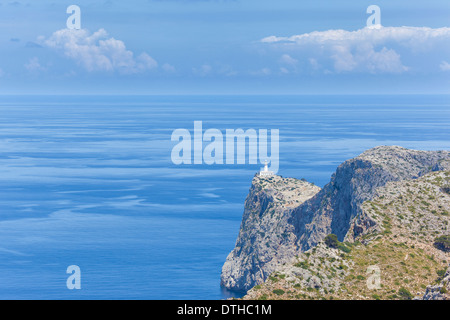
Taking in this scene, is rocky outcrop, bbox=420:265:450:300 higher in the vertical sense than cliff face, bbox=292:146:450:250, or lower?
lower

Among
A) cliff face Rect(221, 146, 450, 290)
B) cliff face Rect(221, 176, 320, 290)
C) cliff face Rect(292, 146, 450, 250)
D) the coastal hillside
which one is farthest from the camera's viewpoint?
cliff face Rect(221, 176, 320, 290)

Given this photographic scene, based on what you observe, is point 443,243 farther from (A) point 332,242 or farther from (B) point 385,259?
(A) point 332,242

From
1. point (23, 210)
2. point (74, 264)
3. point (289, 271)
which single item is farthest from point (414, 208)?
point (23, 210)

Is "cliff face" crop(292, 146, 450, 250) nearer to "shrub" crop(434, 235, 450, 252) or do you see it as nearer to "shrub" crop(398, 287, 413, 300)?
"shrub" crop(434, 235, 450, 252)

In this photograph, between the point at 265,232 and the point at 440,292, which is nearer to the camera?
the point at 440,292

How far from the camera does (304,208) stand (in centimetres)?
10631

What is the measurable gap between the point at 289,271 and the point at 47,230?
4923 inches

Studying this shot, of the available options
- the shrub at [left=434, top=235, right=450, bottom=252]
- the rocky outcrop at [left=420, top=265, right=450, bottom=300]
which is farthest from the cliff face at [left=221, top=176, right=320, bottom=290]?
the rocky outcrop at [left=420, top=265, right=450, bottom=300]

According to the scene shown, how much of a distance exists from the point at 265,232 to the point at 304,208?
9.45 metres

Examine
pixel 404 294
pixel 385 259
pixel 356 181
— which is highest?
pixel 356 181

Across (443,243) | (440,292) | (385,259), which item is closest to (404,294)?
(385,259)

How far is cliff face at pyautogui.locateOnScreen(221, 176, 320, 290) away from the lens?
109m

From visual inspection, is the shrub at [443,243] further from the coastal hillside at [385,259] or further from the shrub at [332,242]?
the shrub at [332,242]
